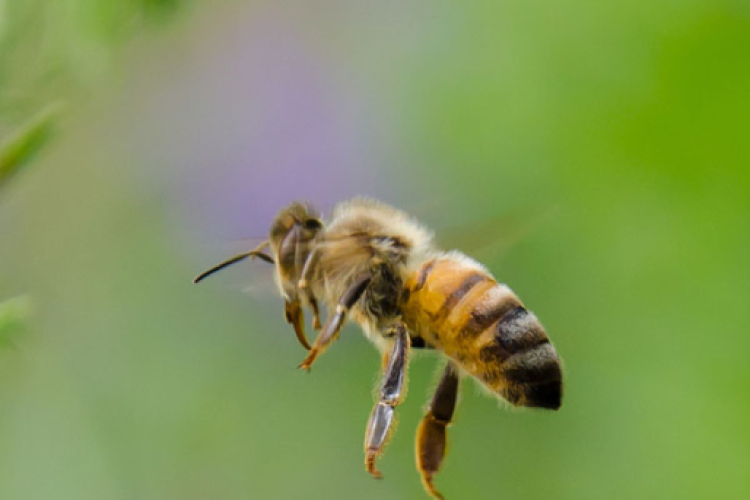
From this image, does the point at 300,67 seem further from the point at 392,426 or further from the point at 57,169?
the point at 392,426

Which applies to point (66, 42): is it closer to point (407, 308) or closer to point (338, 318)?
point (338, 318)

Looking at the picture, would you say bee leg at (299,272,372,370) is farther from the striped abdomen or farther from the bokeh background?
the bokeh background

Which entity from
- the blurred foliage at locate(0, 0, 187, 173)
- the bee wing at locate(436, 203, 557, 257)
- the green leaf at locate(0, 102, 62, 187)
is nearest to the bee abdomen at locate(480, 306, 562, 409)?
the bee wing at locate(436, 203, 557, 257)

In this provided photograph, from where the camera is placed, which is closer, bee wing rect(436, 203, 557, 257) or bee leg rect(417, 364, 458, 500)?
bee leg rect(417, 364, 458, 500)

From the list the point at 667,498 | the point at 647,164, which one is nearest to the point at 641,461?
the point at 667,498

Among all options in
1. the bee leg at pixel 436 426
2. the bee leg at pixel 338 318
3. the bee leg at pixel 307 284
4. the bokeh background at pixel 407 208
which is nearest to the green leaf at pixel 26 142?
the bee leg at pixel 338 318

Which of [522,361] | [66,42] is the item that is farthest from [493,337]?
[66,42]

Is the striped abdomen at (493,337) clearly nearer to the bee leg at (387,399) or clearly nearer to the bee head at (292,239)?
the bee leg at (387,399)
